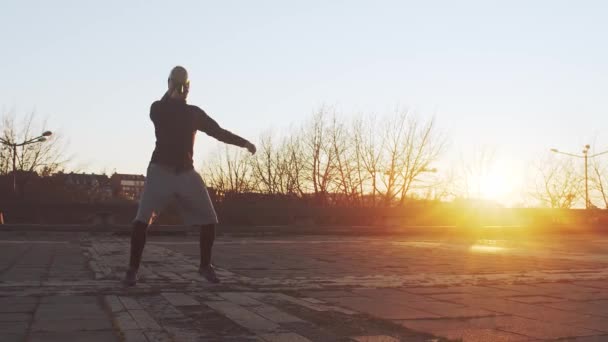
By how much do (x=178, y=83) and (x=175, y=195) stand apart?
3.16 ft

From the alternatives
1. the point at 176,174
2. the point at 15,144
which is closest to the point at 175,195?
the point at 176,174

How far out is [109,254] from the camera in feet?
Result: 32.0

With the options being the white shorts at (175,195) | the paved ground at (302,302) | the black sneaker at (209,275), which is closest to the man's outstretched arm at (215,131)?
the white shorts at (175,195)

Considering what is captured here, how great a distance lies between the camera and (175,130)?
583 cm

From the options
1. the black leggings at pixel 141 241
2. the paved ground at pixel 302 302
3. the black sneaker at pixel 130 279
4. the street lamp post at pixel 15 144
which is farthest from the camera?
the street lamp post at pixel 15 144

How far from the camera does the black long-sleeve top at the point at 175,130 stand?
226 inches

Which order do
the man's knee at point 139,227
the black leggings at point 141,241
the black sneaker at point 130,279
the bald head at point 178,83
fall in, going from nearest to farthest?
the black sneaker at point 130,279
the black leggings at point 141,241
the man's knee at point 139,227
the bald head at point 178,83

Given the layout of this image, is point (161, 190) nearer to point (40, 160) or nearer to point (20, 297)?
point (20, 297)

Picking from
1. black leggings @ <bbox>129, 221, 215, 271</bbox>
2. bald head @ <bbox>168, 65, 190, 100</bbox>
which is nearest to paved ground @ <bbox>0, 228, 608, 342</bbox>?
black leggings @ <bbox>129, 221, 215, 271</bbox>

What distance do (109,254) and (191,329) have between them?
6.63 metres

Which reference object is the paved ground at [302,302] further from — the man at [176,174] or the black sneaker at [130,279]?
the man at [176,174]

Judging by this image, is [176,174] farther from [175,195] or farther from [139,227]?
[139,227]

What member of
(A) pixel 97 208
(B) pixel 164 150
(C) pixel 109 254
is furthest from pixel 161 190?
(A) pixel 97 208

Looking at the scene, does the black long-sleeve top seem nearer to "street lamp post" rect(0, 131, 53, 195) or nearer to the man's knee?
the man's knee
